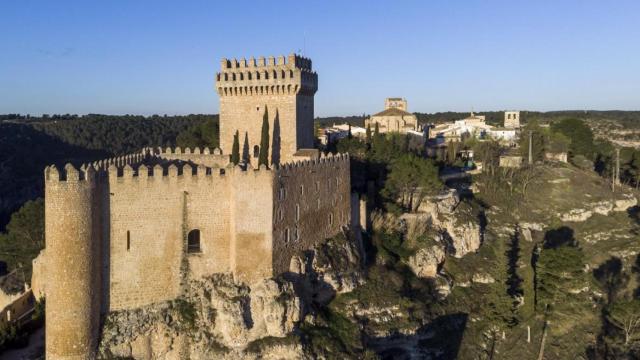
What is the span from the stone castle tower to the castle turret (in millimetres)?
15800

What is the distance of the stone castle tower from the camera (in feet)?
126

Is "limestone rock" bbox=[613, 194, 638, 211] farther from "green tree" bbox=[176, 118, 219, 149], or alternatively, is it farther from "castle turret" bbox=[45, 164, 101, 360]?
"castle turret" bbox=[45, 164, 101, 360]

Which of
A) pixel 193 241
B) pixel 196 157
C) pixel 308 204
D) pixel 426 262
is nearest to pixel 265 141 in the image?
pixel 196 157

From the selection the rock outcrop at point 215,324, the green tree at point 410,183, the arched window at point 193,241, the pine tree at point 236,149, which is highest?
the pine tree at point 236,149

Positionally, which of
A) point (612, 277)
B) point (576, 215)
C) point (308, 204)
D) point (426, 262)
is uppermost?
point (308, 204)

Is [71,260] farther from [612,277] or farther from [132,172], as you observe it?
[612,277]

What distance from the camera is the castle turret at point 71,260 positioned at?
24531 mm

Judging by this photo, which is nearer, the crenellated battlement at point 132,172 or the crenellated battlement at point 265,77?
the crenellated battlement at point 132,172

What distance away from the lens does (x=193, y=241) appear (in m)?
28.3

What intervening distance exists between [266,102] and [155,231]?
14.7 meters

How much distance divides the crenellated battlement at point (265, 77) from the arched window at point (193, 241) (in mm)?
13452

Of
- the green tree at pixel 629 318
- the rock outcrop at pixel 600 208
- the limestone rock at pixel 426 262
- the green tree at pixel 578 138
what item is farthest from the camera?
the green tree at pixel 578 138

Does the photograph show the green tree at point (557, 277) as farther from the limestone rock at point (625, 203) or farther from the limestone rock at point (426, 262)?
the limestone rock at point (625, 203)

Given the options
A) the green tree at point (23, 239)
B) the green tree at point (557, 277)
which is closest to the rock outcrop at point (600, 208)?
the green tree at point (557, 277)
